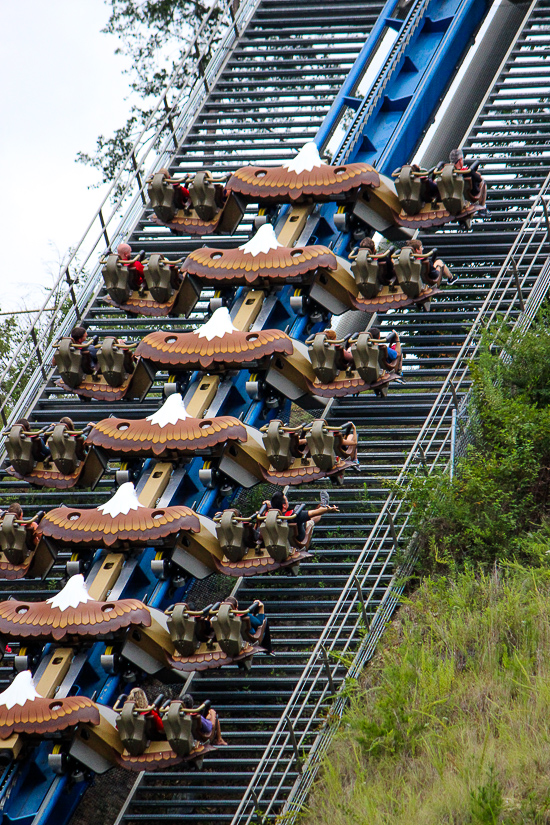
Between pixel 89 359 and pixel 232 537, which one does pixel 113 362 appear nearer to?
pixel 89 359

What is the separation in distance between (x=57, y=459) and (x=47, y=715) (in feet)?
10.4

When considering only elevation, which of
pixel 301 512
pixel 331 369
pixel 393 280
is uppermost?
pixel 393 280

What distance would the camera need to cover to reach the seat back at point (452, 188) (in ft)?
50.7

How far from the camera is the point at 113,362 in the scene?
14.6m

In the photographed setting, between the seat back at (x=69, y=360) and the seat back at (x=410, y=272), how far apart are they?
131 inches

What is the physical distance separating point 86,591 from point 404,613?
267cm

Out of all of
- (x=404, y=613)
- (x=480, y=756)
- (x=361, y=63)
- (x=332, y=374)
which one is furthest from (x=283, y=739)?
(x=361, y=63)

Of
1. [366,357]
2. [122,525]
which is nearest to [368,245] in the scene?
[366,357]

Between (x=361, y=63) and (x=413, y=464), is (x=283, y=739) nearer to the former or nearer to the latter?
(x=413, y=464)

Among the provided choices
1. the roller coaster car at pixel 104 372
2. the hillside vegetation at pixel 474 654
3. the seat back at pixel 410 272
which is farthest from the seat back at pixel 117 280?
the hillside vegetation at pixel 474 654

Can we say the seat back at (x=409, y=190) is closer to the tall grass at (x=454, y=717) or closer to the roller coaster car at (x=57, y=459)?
the roller coaster car at (x=57, y=459)

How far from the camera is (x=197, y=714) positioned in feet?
36.9

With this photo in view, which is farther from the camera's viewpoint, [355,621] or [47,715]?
[355,621]

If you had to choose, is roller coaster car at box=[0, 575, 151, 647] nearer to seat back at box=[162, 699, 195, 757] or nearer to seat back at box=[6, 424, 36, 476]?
seat back at box=[162, 699, 195, 757]
